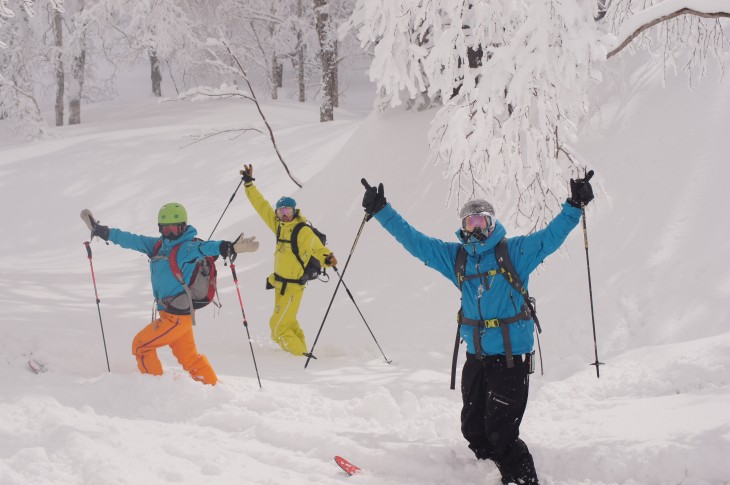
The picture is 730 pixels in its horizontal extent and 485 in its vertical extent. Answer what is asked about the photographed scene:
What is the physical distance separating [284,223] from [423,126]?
200 inches

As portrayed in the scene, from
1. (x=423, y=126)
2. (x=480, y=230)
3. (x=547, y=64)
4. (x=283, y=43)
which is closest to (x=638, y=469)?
(x=480, y=230)

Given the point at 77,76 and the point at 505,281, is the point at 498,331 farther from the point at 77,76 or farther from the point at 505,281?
the point at 77,76

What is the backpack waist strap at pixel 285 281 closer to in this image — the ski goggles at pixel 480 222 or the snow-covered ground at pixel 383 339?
the snow-covered ground at pixel 383 339

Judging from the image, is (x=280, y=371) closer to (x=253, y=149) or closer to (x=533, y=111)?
(x=533, y=111)

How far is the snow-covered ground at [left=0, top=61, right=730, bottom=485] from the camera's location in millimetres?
4184

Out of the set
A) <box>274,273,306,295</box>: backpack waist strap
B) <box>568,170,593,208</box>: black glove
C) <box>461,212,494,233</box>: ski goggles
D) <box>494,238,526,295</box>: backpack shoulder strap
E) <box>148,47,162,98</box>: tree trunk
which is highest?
<box>148,47,162,98</box>: tree trunk

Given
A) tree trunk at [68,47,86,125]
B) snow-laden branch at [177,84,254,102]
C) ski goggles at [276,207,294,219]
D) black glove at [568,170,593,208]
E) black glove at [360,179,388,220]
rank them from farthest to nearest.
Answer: tree trunk at [68,47,86,125] → snow-laden branch at [177,84,254,102] → ski goggles at [276,207,294,219] → black glove at [360,179,388,220] → black glove at [568,170,593,208]

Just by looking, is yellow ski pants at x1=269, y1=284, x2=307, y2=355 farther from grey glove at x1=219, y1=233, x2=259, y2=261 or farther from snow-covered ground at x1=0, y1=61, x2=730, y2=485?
grey glove at x1=219, y1=233, x2=259, y2=261

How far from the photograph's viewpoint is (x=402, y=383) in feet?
21.4

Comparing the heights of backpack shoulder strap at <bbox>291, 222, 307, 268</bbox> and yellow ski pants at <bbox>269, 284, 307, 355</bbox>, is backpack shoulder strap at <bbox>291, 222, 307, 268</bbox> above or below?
above

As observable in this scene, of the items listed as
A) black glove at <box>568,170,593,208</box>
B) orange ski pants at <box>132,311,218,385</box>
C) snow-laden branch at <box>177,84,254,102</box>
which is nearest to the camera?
black glove at <box>568,170,593,208</box>

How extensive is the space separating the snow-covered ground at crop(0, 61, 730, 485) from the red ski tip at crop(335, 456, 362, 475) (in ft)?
0.18

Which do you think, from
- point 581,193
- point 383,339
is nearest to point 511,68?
point 581,193

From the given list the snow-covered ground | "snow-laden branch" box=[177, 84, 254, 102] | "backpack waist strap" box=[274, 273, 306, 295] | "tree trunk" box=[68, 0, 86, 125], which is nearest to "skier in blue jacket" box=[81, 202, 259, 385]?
the snow-covered ground
